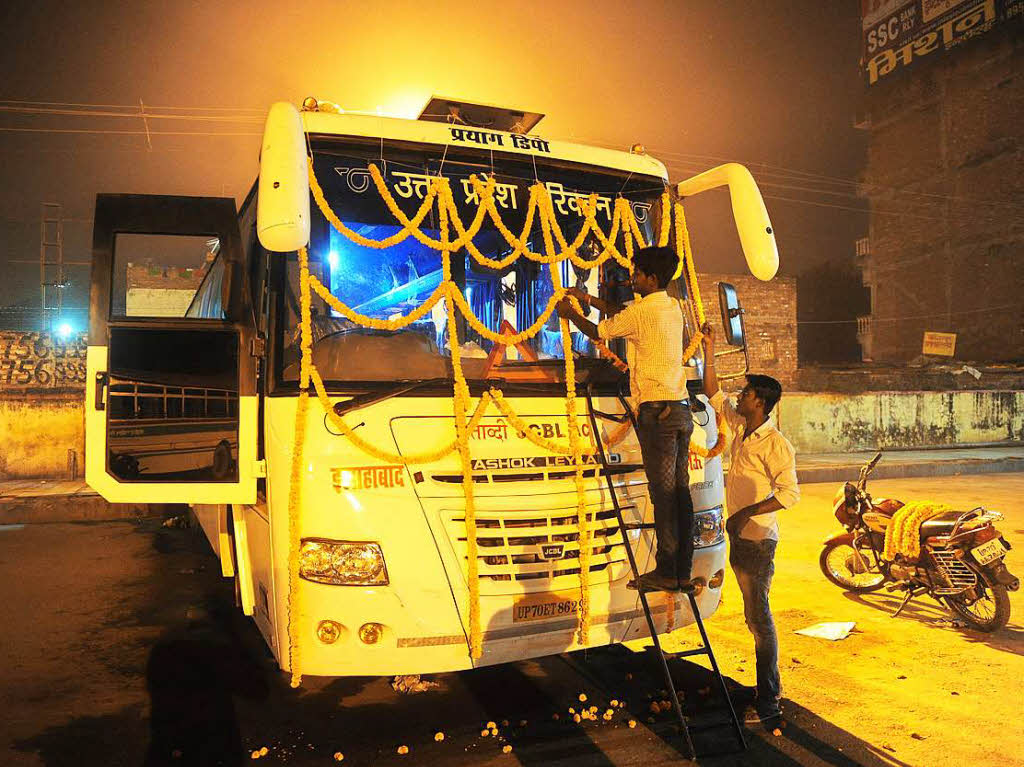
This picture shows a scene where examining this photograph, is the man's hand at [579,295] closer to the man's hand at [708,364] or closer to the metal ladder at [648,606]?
the metal ladder at [648,606]

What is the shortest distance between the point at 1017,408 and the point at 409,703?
2119 cm

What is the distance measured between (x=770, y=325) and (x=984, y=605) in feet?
62.0

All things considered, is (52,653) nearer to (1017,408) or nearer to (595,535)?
(595,535)

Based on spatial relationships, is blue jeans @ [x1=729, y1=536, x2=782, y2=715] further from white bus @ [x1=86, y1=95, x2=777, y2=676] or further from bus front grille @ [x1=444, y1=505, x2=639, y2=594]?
bus front grille @ [x1=444, y1=505, x2=639, y2=594]

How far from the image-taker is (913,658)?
510 cm

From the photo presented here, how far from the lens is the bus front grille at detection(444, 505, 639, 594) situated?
12.1 feet

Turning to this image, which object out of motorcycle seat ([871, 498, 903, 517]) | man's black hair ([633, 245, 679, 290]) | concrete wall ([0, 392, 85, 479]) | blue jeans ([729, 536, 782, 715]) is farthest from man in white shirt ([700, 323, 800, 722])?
concrete wall ([0, 392, 85, 479])

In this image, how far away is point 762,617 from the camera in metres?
4.04

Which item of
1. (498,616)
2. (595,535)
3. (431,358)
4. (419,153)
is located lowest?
(498,616)

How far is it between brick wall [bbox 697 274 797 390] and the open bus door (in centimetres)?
2037

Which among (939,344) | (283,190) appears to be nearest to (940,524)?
(283,190)

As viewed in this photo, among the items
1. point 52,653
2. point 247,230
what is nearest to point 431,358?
point 247,230

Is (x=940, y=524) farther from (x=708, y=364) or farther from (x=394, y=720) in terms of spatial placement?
(x=394, y=720)

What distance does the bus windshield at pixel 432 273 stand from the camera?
3.96 metres
